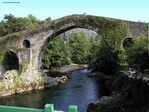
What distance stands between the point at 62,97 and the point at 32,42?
381 inches

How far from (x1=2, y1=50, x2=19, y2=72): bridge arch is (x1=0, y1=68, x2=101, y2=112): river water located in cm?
546

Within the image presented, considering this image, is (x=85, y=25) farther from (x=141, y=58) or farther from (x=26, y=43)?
(x=141, y=58)

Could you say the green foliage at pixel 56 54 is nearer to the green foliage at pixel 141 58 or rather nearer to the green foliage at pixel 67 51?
the green foliage at pixel 67 51

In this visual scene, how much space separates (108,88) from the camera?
33625 millimetres

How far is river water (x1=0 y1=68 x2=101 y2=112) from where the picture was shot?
2784 cm

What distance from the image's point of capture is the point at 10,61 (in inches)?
1537

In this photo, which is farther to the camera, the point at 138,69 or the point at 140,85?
the point at 138,69

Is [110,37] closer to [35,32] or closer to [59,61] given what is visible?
[35,32]

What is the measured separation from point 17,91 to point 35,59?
16.9 ft

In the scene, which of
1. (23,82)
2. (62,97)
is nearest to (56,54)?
(23,82)

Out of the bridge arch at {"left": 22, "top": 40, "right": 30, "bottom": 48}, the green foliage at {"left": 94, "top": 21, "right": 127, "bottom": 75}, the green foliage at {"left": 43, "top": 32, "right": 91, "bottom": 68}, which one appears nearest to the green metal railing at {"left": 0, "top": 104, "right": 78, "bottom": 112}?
the green foliage at {"left": 94, "top": 21, "right": 127, "bottom": 75}

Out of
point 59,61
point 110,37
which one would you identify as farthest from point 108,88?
point 59,61

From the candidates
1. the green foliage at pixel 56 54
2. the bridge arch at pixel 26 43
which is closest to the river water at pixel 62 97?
the bridge arch at pixel 26 43

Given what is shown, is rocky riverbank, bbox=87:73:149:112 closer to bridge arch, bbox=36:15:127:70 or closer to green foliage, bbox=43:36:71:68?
bridge arch, bbox=36:15:127:70
